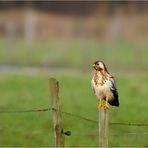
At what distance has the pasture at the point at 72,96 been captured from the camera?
14336 millimetres

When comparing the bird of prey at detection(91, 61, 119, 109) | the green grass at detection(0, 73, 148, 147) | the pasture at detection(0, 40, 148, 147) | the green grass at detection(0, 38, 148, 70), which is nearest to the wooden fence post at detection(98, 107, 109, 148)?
the bird of prey at detection(91, 61, 119, 109)

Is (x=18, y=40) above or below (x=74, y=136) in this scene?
above

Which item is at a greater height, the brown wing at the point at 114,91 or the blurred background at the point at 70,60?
the blurred background at the point at 70,60

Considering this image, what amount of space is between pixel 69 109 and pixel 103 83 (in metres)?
7.86

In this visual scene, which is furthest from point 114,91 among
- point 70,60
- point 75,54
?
point 75,54

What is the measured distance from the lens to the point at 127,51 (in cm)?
3256

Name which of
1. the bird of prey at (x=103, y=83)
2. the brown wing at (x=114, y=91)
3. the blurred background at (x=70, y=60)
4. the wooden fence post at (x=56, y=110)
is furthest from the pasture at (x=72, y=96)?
the wooden fence post at (x=56, y=110)

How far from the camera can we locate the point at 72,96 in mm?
19359

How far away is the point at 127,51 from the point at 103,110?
23.8 m

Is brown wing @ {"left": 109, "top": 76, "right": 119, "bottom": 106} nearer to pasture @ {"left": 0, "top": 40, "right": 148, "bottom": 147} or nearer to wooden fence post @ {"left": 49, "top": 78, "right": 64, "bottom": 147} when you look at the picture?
wooden fence post @ {"left": 49, "top": 78, "right": 64, "bottom": 147}

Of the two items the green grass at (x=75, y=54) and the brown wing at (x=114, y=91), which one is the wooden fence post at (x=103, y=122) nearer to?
the brown wing at (x=114, y=91)

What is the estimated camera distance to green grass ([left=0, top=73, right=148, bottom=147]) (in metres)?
14.2

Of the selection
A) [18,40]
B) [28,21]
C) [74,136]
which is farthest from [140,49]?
[74,136]

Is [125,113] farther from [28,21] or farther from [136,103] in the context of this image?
[28,21]
